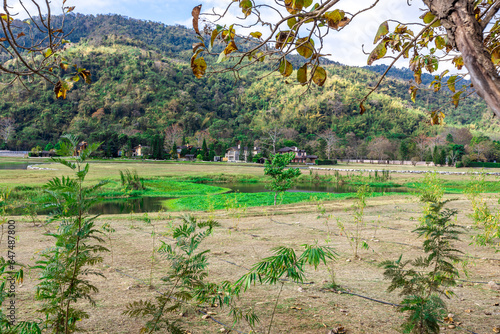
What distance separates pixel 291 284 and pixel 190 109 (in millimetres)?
97919

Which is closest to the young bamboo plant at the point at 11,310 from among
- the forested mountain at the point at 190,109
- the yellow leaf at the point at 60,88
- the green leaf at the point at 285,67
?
the yellow leaf at the point at 60,88

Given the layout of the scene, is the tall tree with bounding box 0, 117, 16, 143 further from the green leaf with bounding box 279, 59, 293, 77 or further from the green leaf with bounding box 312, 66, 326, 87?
the green leaf with bounding box 312, 66, 326, 87

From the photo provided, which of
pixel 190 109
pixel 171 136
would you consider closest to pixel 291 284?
pixel 171 136

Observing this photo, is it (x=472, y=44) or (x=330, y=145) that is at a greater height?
(x=330, y=145)

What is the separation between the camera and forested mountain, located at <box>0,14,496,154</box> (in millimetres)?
77188

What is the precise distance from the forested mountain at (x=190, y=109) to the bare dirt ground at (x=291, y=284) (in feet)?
182

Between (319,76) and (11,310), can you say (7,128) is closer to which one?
(11,310)

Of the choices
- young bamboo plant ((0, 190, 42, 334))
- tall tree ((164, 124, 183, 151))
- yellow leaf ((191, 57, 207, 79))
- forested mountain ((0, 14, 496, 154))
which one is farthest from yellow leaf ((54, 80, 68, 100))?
tall tree ((164, 124, 183, 151))

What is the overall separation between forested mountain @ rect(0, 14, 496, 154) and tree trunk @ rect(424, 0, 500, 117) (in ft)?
197


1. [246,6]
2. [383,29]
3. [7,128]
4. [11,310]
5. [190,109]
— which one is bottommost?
[11,310]

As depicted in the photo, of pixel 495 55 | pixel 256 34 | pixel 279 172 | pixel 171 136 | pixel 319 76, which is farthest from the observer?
pixel 171 136

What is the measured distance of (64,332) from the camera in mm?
1987

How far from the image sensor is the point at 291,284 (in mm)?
3760

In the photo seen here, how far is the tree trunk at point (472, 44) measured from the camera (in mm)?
1531
